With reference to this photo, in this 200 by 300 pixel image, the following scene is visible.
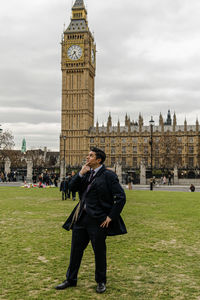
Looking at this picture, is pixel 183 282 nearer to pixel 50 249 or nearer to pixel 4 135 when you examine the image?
pixel 50 249

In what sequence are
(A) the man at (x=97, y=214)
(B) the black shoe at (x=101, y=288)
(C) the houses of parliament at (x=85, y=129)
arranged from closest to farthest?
(B) the black shoe at (x=101, y=288)
(A) the man at (x=97, y=214)
(C) the houses of parliament at (x=85, y=129)

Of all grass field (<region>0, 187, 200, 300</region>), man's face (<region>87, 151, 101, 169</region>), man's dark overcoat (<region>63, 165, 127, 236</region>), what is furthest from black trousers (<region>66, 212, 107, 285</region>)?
man's face (<region>87, 151, 101, 169</region>)

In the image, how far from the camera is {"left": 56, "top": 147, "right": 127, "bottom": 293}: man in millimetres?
4586

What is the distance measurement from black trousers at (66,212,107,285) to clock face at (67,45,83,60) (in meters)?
84.9

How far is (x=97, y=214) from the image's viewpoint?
4.60 metres

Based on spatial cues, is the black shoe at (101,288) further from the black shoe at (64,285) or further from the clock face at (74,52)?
the clock face at (74,52)

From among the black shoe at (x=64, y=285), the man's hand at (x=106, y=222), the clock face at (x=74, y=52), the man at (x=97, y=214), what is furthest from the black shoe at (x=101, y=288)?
the clock face at (x=74, y=52)

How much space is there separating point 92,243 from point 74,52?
8582cm

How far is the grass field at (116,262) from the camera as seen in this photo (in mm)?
4492

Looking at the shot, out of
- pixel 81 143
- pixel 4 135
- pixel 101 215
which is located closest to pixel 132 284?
pixel 101 215

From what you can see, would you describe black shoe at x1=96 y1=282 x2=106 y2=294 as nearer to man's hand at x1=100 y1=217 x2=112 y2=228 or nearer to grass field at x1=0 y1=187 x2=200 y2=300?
grass field at x1=0 y1=187 x2=200 y2=300

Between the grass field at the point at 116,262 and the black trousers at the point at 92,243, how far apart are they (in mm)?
219

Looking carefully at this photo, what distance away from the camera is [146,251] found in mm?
6590

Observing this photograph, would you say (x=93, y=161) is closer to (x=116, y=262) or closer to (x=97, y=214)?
(x=97, y=214)
